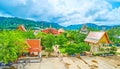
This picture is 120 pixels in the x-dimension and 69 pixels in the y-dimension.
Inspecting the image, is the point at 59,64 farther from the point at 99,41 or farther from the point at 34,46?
the point at 99,41

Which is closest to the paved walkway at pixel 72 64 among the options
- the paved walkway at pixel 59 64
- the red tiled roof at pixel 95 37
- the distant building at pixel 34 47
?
the paved walkway at pixel 59 64

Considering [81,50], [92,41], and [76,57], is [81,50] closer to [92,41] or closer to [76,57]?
[76,57]

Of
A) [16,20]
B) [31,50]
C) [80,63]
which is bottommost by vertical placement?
[80,63]

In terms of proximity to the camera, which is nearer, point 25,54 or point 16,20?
point 25,54

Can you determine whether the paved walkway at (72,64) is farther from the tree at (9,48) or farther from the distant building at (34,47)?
the tree at (9,48)

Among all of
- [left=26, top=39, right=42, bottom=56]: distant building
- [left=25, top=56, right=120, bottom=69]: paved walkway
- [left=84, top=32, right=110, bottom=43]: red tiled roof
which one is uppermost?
[left=84, top=32, right=110, bottom=43]: red tiled roof

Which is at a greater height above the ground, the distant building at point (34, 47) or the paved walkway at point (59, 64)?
the distant building at point (34, 47)

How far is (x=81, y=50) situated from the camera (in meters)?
41.4

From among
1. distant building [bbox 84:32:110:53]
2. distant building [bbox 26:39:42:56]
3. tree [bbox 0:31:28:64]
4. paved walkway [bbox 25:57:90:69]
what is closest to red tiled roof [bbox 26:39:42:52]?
distant building [bbox 26:39:42:56]

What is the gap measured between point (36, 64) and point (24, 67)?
295 centimetres

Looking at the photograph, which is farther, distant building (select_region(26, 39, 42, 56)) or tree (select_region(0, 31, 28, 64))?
distant building (select_region(26, 39, 42, 56))

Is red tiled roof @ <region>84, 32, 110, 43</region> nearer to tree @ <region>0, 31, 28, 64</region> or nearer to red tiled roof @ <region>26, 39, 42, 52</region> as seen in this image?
red tiled roof @ <region>26, 39, 42, 52</region>

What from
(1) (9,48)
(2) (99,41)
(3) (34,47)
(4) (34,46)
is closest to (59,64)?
(3) (34,47)

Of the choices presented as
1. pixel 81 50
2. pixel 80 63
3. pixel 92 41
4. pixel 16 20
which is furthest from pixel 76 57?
pixel 16 20
